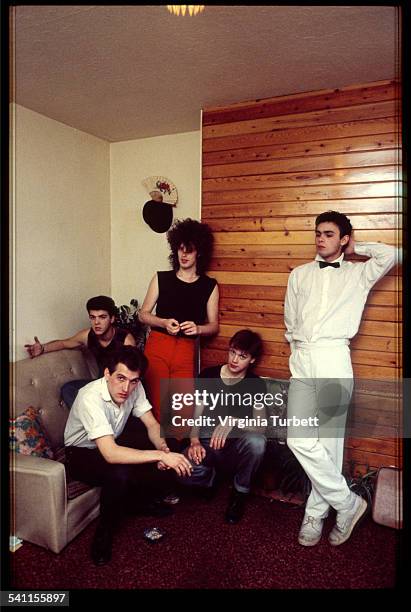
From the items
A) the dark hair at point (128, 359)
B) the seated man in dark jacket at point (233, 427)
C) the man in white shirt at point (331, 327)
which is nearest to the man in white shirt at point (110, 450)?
the dark hair at point (128, 359)

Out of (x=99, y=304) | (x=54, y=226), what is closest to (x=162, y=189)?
(x=54, y=226)

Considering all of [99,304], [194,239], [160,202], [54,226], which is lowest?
[99,304]

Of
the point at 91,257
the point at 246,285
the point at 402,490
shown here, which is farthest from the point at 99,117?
the point at 402,490

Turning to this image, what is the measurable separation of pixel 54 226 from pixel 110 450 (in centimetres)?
199

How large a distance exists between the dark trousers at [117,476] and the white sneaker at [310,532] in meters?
0.74

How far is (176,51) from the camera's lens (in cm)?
221

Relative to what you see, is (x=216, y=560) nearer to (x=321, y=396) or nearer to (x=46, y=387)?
(x=321, y=396)

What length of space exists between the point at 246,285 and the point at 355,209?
0.84 meters

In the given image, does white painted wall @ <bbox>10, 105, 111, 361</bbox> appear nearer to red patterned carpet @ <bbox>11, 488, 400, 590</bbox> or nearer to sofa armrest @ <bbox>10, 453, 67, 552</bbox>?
sofa armrest @ <bbox>10, 453, 67, 552</bbox>

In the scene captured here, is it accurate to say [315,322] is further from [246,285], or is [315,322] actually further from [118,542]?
[118,542]

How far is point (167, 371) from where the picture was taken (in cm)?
269

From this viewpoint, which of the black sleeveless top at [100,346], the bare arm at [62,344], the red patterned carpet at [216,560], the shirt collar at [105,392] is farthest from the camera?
the bare arm at [62,344]

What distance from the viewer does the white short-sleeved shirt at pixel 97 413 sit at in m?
2.04

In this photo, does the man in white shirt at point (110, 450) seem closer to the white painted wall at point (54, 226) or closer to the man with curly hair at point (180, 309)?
the man with curly hair at point (180, 309)
